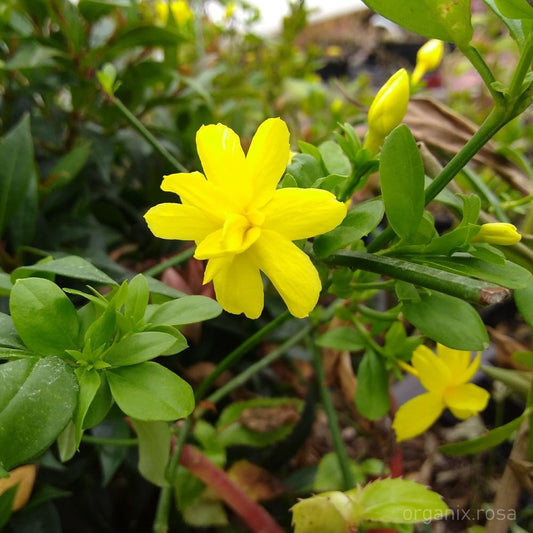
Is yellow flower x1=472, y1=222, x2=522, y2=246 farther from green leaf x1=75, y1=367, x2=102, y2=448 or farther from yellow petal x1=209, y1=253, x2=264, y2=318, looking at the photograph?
green leaf x1=75, y1=367, x2=102, y2=448

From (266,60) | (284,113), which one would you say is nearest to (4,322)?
(284,113)

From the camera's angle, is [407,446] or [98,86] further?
[407,446]

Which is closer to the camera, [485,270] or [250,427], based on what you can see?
[485,270]

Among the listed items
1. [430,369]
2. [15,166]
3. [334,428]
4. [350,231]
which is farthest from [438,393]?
[15,166]

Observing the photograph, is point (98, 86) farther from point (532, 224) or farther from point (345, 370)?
point (532, 224)

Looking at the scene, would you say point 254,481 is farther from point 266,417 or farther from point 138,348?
point 138,348

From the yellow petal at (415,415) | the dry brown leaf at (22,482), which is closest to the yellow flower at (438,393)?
the yellow petal at (415,415)

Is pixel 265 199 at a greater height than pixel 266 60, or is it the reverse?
pixel 265 199
